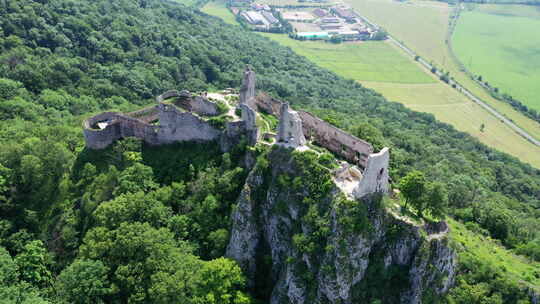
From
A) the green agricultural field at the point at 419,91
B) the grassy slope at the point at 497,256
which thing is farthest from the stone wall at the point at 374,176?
the green agricultural field at the point at 419,91

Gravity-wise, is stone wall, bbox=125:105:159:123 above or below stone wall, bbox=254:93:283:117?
below

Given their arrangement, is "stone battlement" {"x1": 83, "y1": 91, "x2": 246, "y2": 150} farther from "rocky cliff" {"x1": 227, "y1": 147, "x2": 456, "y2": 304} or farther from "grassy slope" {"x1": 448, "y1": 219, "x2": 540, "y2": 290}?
"grassy slope" {"x1": 448, "y1": 219, "x2": 540, "y2": 290}

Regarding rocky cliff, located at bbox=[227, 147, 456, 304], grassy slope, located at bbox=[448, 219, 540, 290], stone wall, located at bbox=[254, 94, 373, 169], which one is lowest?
grassy slope, located at bbox=[448, 219, 540, 290]

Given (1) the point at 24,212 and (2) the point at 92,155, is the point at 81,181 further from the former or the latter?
(1) the point at 24,212

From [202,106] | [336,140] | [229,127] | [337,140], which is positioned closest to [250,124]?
[229,127]

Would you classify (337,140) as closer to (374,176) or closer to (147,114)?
(374,176)

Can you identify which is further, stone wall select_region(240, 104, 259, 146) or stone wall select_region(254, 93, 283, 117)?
stone wall select_region(254, 93, 283, 117)

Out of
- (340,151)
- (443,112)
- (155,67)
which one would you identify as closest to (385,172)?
(340,151)

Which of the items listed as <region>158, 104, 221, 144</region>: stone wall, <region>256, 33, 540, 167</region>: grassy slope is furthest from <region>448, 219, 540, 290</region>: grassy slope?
<region>256, 33, 540, 167</region>: grassy slope
